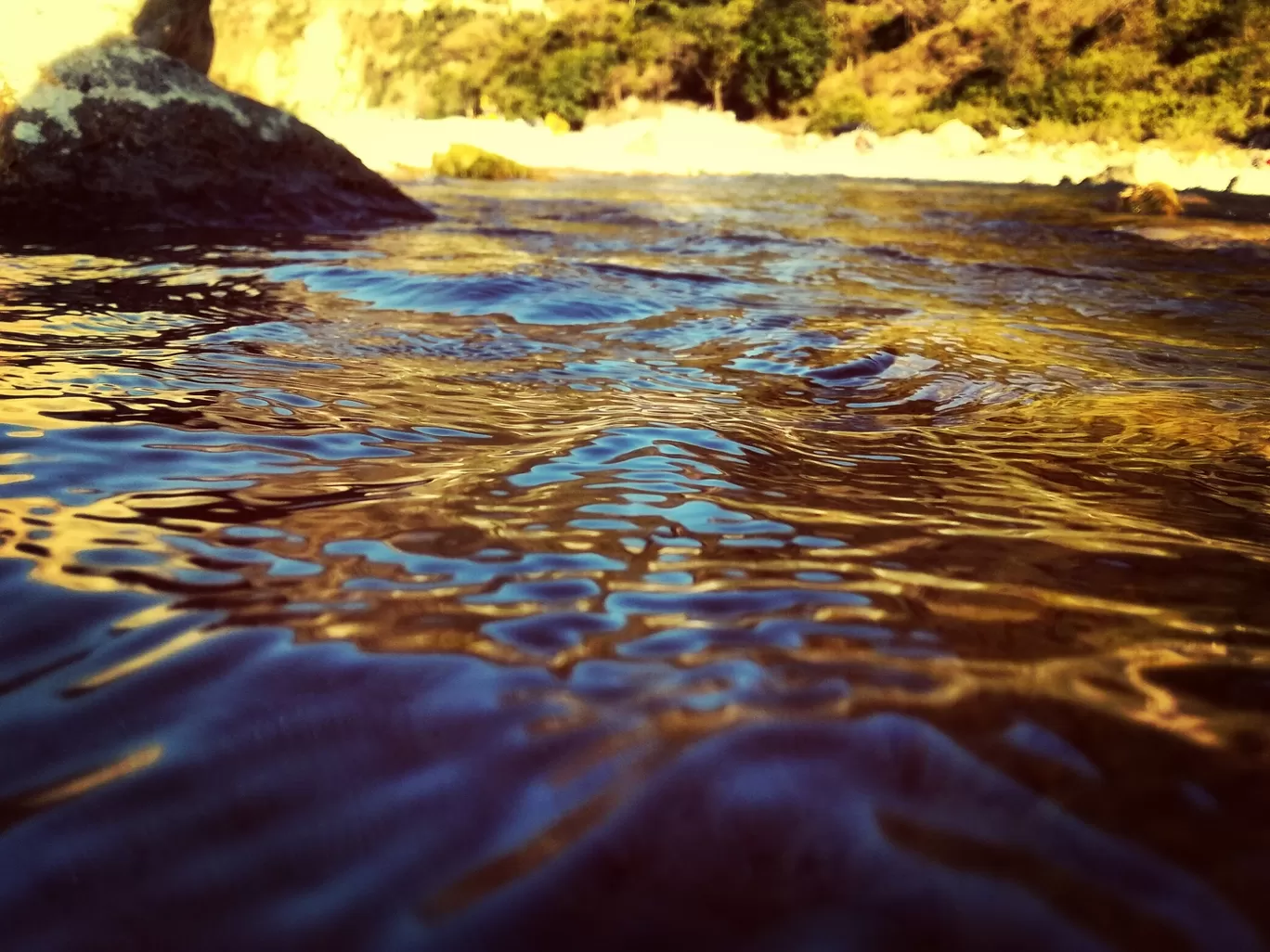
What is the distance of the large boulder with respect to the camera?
16.4 feet

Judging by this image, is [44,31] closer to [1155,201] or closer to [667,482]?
[667,482]

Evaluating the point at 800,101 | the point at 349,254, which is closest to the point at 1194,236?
the point at 349,254

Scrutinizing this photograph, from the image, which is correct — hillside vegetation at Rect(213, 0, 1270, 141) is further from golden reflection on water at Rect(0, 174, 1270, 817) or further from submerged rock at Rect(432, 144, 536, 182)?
golden reflection on water at Rect(0, 174, 1270, 817)

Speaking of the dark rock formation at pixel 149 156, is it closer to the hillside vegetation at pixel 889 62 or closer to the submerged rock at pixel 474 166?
the submerged rock at pixel 474 166

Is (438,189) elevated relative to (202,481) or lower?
elevated

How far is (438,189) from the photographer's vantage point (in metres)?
11.5

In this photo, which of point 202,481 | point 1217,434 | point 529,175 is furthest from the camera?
point 529,175

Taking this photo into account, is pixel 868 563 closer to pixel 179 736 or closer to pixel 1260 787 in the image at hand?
pixel 1260 787

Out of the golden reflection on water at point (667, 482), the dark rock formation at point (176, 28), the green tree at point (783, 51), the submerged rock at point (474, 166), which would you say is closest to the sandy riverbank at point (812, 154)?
the submerged rock at point (474, 166)

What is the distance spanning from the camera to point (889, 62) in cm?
3175

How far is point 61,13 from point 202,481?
5290mm

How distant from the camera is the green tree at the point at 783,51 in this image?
100ft

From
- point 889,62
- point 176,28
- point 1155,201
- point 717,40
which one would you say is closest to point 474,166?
point 176,28

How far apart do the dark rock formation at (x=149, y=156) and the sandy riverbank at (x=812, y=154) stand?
877 cm
